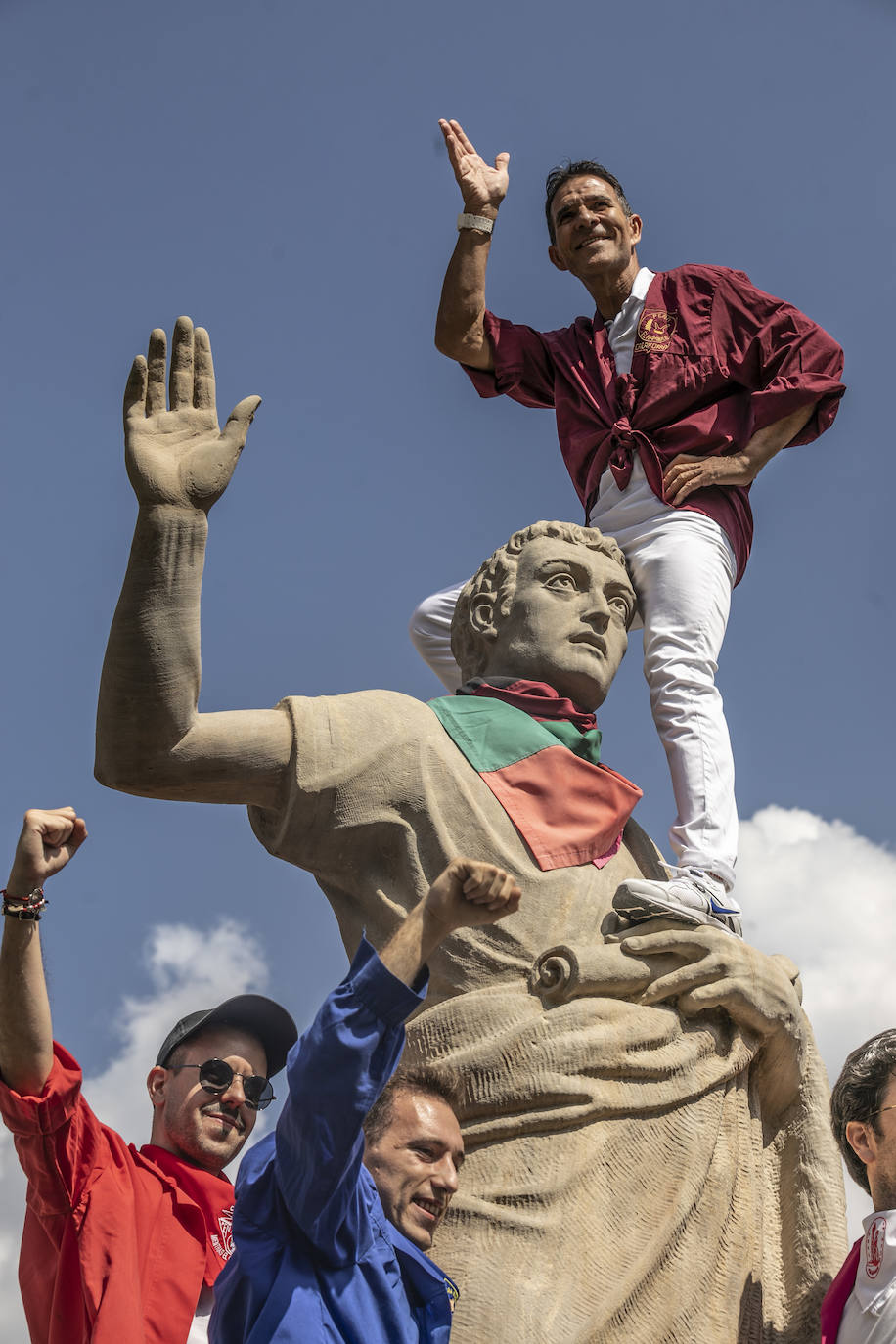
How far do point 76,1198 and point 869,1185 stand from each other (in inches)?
86.5

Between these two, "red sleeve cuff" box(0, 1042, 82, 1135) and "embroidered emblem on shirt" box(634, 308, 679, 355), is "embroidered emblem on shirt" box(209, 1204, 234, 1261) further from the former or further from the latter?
"embroidered emblem on shirt" box(634, 308, 679, 355)

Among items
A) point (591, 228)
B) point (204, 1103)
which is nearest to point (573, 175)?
point (591, 228)

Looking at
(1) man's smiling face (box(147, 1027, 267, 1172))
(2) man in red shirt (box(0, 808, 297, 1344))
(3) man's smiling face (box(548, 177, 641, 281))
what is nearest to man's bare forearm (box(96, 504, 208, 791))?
(2) man in red shirt (box(0, 808, 297, 1344))

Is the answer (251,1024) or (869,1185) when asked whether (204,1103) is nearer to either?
(251,1024)

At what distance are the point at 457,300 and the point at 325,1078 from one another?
13.2ft

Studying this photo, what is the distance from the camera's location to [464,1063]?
16.2 ft

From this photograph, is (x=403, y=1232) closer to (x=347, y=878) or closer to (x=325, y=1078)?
(x=325, y=1078)

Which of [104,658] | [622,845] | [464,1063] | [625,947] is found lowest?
[464,1063]

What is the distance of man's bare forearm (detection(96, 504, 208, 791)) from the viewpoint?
195 inches

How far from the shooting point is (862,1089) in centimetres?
494

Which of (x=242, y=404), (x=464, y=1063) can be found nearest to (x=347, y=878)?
(x=464, y=1063)

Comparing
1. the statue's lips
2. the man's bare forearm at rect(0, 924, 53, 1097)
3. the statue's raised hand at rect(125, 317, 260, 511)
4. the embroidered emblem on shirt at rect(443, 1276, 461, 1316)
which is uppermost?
the statue's raised hand at rect(125, 317, 260, 511)

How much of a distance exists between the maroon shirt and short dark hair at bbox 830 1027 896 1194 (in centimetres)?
230

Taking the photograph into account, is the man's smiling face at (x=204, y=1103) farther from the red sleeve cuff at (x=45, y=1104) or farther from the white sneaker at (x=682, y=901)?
the white sneaker at (x=682, y=901)
